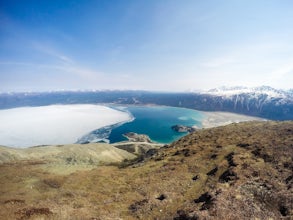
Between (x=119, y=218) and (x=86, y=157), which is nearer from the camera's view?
(x=119, y=218)

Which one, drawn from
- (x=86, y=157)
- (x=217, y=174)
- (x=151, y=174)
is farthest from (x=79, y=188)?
(x=86, y=157)

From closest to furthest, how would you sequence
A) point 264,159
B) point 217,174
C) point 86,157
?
point 217,174 < point 264,159 < point 86,157

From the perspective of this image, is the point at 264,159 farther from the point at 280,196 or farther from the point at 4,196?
the point at 4,196

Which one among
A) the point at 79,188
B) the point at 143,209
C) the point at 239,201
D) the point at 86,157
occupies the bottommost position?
the point at 86,157

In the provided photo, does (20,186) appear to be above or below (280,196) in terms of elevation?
below

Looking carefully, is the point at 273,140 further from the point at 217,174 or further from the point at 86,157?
the point at 86,157

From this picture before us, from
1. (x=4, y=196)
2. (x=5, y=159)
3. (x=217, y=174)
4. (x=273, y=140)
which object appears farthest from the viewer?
(x=5, y=159)
